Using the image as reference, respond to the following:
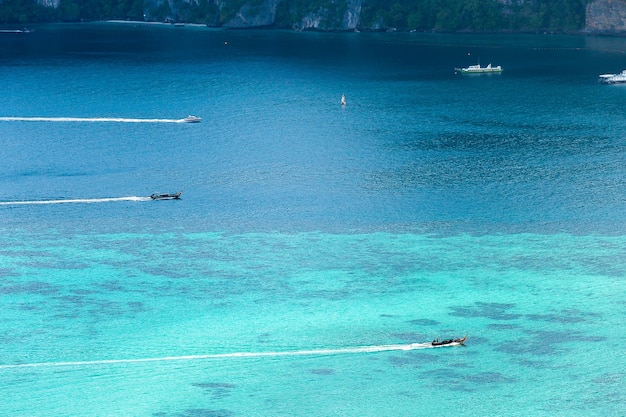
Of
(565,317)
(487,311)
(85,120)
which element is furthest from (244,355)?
(85,120)

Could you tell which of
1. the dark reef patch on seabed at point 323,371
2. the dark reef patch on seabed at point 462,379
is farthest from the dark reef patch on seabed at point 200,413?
the dark reef patch on seabed at point 462,379

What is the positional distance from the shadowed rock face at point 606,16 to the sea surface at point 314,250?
54.3 meters

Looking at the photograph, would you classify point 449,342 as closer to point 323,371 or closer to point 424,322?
point 424,322

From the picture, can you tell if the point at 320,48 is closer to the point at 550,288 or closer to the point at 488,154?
the point at 488,154

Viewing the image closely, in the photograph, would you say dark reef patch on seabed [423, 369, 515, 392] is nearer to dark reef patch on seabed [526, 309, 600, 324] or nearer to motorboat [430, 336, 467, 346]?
motorboat [430, 336, 467, 346]

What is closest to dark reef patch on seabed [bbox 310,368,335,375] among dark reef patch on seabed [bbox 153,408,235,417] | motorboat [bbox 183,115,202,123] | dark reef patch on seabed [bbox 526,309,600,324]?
dark reef patch on seabed [bbox 153,408,235,417]

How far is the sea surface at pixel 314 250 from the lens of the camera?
5678 centimetres

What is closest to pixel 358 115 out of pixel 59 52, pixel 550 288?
pixel 550 288

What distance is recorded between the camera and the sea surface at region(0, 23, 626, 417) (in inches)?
2235

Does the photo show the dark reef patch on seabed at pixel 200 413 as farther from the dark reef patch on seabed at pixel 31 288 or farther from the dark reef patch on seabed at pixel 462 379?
the dark reef patch on seabed at pixel 31 288

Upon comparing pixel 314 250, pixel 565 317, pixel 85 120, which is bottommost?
pixel 565 317

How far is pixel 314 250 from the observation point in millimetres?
74938

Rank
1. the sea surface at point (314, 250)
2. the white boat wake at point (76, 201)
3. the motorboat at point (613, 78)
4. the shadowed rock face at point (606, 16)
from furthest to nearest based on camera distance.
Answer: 1. the shadowed rock face at point (606, 16)
2. the motorboat at point (613, 78)
3. the white boat wake at point (76, 201)
4. the sea surface at point (314, 250)

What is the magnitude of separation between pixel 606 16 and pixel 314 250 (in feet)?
413
